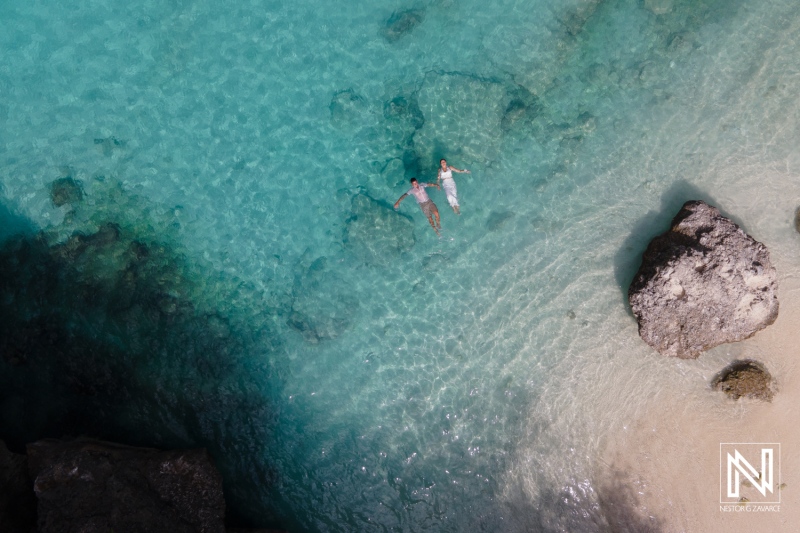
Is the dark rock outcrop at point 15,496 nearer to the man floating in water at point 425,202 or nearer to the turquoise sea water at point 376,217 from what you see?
the turquoise sea water at point 376,217

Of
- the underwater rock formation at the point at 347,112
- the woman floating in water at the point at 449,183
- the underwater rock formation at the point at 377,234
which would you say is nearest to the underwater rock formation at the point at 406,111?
the underwater rock formation at the point at 347,112

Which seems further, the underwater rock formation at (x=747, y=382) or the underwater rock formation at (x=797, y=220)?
the underwater rock formation at (x=797, y=220)

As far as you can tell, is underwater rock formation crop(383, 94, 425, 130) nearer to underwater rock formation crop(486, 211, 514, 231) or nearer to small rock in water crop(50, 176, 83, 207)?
underwater rock formation crop(486, 211, 514, 231)

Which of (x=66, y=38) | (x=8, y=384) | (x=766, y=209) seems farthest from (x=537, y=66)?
(x=8, y=384)

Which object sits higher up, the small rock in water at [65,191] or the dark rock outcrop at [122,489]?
the small rock in water at [65,191]

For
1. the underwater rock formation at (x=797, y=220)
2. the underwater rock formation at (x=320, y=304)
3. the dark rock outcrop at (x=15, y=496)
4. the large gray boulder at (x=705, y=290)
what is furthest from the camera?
the underwater rock formation at (x=320, y=304)

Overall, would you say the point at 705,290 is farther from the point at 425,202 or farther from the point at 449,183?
the point at 425,202
